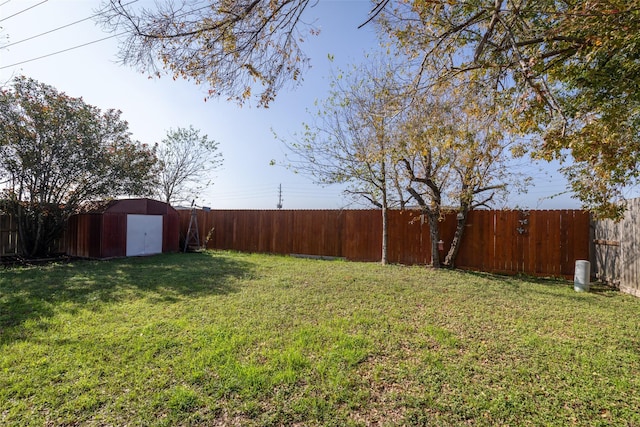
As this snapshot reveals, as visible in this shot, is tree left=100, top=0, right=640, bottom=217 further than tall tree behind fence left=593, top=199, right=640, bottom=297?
No

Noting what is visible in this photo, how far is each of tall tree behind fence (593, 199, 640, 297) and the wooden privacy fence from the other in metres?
0.36

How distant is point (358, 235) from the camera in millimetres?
9531

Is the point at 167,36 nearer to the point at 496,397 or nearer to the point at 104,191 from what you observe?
the point at 496,397

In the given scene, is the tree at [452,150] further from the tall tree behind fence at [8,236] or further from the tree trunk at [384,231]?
the tall tree behind fence at [8,236]

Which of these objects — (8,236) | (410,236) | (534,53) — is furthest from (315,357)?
(8,236)

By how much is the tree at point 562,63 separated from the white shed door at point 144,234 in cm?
961

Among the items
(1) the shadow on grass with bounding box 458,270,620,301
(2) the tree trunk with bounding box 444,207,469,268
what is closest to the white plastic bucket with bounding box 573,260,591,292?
(1) the shadow on grass with bounding box 458,270,620,301

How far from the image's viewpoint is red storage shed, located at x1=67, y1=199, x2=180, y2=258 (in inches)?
363

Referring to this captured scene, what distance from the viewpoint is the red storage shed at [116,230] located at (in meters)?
9.22

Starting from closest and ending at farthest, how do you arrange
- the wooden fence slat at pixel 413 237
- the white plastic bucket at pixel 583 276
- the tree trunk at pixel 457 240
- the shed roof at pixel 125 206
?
the white plastic bucket at pixel 583 276
the wooden fence slat at pixel 413 237
the tree trunk at pixel 457 240
the shed roof at pixel 125 206

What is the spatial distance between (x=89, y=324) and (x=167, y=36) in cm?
347

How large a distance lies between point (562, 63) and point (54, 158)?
10782mm

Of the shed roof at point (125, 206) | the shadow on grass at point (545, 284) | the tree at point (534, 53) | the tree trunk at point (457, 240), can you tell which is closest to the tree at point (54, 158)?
the shed roof at point (125, 206)

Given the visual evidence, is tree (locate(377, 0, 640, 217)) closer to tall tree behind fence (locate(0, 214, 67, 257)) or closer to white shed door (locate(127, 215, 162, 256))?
white shed door (locate(127, 215, 162, 256))
